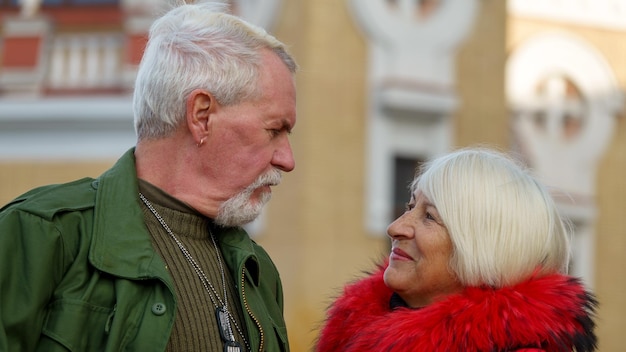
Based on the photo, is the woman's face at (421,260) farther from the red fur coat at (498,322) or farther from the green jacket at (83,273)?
the green jacket at (83,273)

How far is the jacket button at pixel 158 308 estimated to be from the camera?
12.5 feet

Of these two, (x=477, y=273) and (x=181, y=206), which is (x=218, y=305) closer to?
(x=181, y=206)

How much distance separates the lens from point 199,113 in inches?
161

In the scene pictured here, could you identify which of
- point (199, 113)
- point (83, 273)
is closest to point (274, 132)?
point (199, 113)

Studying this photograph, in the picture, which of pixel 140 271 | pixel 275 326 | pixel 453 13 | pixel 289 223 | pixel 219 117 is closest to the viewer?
pixel 140 271

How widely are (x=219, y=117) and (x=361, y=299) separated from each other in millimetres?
768

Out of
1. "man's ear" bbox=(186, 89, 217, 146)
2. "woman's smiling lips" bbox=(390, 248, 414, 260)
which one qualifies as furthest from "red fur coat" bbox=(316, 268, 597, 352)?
"man's ear" bbox=(186, 89, 217, 146)

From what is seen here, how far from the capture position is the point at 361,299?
4.47m

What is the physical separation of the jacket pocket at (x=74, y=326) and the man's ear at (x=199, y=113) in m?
0.59

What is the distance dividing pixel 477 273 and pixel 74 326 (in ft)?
3.82

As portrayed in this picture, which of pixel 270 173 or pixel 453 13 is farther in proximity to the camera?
pixel 453 13

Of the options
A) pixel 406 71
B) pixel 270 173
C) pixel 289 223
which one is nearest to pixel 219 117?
pixel 270 173

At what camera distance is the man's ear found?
407cm

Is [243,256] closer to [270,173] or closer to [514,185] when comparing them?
[270,173]
